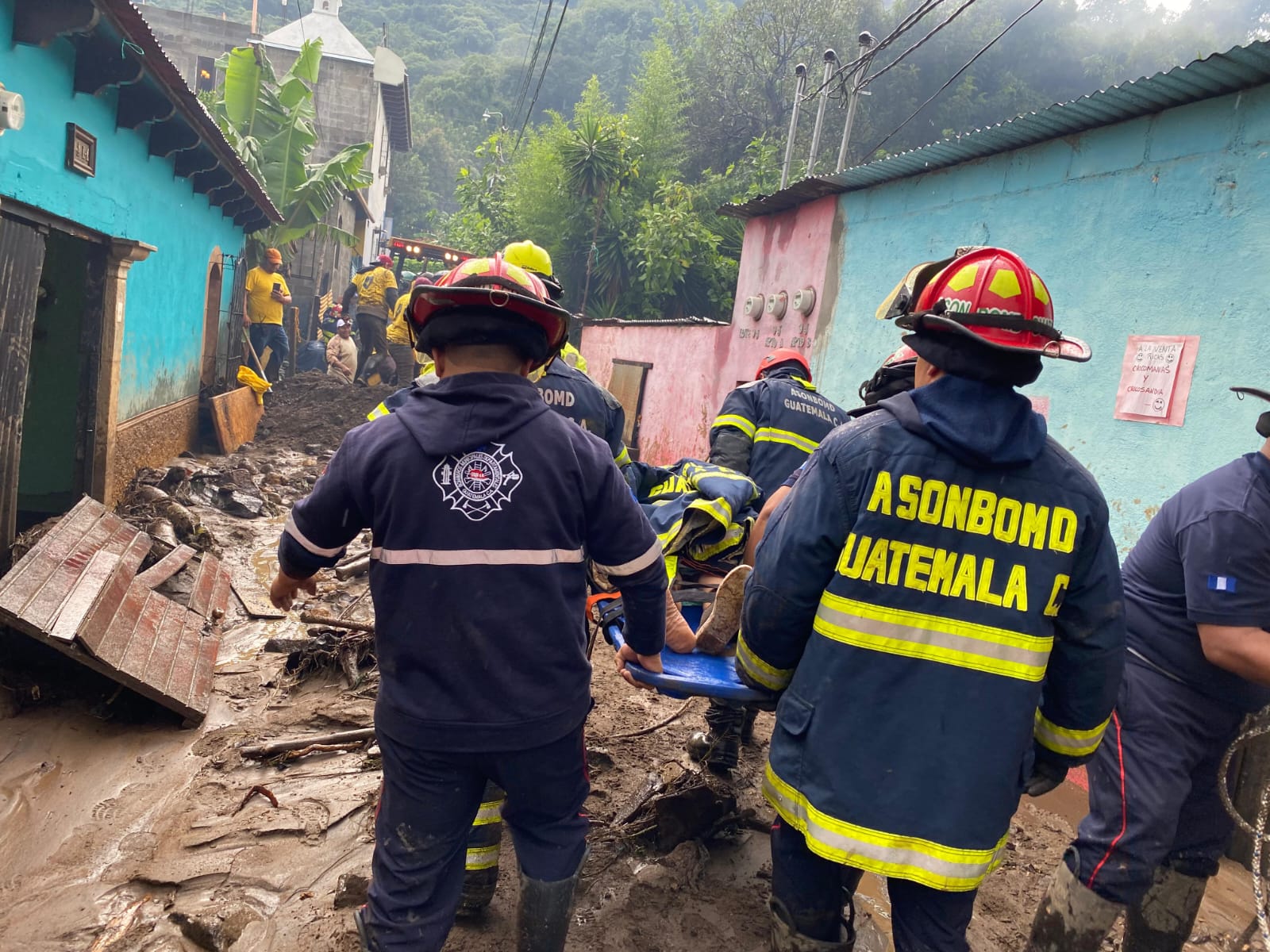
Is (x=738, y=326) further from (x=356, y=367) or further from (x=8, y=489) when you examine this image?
(x=356, y=367)


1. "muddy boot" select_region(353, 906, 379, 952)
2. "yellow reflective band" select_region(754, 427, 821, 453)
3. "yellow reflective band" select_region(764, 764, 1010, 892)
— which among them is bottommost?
"muddy boot" select_region(353, 906, 379, 952)

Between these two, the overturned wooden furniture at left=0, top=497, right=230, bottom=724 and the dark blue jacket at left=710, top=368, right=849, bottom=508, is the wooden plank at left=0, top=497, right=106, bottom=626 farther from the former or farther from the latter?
the dark blue jacket at left=710, top=368, right=849, bottom=508

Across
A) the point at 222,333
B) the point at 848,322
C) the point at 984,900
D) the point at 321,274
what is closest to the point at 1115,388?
the point at 984,900

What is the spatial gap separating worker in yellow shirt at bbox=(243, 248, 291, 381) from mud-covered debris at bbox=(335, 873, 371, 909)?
12047mm

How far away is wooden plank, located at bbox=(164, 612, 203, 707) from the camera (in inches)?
161

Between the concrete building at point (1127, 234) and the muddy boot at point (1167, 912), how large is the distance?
224cm

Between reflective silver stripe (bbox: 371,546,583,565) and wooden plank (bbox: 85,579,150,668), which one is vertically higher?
reflective silver stripe (bbox: 371,546,583,565)

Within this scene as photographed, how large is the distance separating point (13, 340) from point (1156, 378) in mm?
6478

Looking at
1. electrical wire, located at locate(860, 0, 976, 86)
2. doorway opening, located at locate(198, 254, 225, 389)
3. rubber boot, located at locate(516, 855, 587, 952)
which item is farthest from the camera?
doorway opening, located at locate(198, 254, 225, 389)

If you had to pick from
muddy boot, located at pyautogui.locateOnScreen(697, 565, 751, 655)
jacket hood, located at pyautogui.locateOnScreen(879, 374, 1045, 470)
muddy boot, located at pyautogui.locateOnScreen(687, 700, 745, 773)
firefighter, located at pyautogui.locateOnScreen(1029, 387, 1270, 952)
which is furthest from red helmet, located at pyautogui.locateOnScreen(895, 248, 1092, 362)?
muddy boot, located at pyautogui.locateOnScreen(687, 700, 745, 773)

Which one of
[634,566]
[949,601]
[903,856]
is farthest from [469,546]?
[903,856]

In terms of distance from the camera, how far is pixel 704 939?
288 cm

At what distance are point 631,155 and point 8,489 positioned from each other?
62.7 ft

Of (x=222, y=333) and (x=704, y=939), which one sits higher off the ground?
(x=222, y=333)
